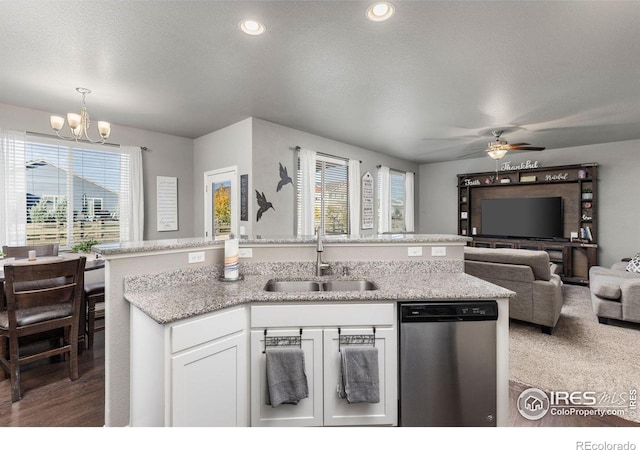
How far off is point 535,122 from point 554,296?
2525 millimetres

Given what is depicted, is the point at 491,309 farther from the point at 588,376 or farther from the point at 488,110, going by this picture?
the point at 488,110

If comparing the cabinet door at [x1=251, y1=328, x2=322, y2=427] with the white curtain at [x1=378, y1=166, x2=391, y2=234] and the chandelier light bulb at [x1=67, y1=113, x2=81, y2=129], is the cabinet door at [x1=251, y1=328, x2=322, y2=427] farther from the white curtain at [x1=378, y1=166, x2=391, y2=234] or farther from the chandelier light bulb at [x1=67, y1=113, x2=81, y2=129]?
the white curtain at [x1=378, y1=166, x2=391, y2=234]

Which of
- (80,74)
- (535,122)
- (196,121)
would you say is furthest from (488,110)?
(80,74)

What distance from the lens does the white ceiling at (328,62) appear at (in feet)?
6.75

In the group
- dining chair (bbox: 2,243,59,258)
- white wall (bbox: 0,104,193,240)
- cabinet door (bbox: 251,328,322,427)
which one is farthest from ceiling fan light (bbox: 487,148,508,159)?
dining chair (bbox: 2,243,59,258)

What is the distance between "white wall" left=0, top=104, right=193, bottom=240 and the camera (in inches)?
156

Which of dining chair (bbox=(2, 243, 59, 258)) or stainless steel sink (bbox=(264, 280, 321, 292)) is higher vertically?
dining chair (bbox=(2, 243, 59, 258))

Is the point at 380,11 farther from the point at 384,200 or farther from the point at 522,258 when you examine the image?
the point at 384,200

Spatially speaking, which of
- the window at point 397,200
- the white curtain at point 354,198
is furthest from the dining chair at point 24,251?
the window at point 397,200

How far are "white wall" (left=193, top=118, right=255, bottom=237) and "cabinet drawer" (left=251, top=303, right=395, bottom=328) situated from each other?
8.92ft

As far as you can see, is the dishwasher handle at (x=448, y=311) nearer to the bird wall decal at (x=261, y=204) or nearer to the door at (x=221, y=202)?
the bird wall decal at (x=261, y=204)

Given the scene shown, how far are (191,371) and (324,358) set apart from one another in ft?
2.33

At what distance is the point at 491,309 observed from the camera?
5.87 feet

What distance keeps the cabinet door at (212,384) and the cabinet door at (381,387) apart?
0.48 metres
